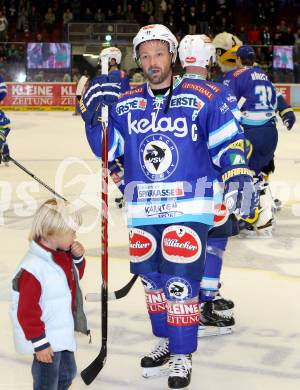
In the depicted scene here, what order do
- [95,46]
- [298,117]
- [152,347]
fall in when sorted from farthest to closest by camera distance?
[95,46], [298,117], [152,347]

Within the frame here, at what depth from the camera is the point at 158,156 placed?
3.34m

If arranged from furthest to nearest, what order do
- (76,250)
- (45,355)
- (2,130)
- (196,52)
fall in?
(2,130), (196,52), (76,250), (45,355)

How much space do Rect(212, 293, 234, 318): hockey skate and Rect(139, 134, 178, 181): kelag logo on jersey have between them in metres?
1.11

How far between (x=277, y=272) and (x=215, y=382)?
1.87 metres

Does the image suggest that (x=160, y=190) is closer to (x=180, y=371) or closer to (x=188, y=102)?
(x=188, y=102)

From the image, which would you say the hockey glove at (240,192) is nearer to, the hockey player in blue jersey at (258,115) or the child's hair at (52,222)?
the child's hair at (52,222)

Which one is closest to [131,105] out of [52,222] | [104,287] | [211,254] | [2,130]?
[104,287]

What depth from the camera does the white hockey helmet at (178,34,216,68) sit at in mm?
4168

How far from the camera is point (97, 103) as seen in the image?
3.47 metres

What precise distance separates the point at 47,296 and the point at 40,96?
1598 centimetres

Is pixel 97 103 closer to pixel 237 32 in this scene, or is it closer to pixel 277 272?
pixel 277 272

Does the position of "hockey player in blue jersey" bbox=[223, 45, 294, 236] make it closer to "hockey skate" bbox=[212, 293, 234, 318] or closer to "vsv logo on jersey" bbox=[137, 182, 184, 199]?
"hockey skate" bbox=[212, 293, 234, 318]

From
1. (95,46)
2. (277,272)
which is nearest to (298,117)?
(95,46)

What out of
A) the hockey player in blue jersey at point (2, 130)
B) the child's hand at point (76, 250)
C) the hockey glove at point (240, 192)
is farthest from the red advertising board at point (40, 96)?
the child's hand at point (76, 250)
